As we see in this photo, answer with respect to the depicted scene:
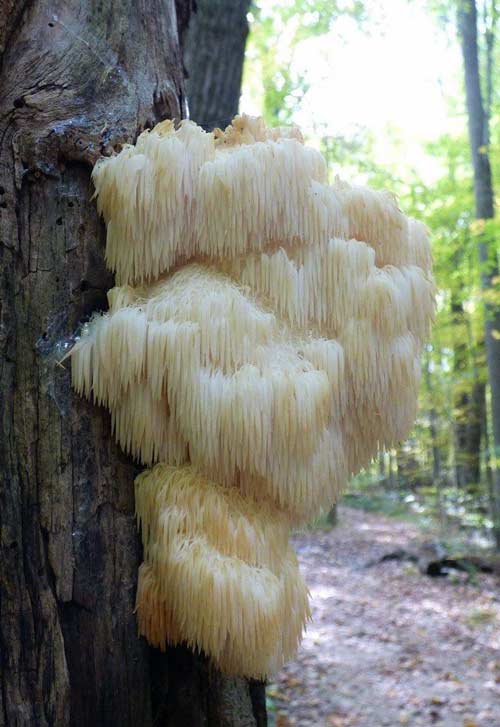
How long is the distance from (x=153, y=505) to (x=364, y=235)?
92 centimetres

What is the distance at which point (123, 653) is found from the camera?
1432 millimetres

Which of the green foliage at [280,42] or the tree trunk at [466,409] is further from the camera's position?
the tree trunk at [466,409]

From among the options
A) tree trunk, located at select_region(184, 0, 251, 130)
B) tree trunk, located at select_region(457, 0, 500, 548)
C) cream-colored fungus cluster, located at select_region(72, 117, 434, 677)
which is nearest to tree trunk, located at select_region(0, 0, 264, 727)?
cream-colored fungus cluster, located at select_region(72, 117, 434, 677)

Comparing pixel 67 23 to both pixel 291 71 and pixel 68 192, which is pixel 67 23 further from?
pixel 291 71

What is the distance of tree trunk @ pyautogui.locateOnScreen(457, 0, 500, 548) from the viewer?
30.8 feet

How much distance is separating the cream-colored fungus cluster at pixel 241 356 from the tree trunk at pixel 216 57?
2.20 metres

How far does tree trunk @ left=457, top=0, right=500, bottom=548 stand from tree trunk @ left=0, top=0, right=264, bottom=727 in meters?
8.74

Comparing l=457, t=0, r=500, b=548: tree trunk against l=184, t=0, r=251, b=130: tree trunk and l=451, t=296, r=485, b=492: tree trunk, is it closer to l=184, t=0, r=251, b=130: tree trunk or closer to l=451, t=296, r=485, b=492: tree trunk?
l=451, t=296, r=485, b=492: tree trunk

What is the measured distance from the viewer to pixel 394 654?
20.5 feet

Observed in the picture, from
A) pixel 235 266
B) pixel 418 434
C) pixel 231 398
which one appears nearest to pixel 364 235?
pixel 235 266

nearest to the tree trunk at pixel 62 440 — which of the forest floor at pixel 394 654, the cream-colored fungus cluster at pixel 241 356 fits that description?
the cream-colored fungus cluster at pixel 241 356

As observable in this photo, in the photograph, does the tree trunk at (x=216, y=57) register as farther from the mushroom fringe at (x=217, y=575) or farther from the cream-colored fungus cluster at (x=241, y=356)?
the mushroom fringe at (x=217, y=575)

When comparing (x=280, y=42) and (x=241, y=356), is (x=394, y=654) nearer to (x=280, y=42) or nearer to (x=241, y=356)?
(x=241, y=356)

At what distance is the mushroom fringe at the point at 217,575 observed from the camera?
1.30 metres
